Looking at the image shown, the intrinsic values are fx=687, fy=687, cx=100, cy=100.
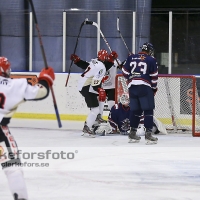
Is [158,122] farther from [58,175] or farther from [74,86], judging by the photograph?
[58,175]

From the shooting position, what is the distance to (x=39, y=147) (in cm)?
720

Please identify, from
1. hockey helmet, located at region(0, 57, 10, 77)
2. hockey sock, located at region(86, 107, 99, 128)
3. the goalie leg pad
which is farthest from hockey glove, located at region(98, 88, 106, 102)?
hockey helmet, located at region(0, 57, 10, 77)

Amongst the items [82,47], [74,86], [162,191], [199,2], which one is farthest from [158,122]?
[199,2]

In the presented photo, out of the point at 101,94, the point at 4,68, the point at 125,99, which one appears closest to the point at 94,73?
the point at 101,94

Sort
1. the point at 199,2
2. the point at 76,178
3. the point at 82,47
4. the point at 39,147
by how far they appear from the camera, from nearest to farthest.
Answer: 1. the point at 76,178
2. the point at 39,147
3. the point at 82,47
4. the point at 199,2

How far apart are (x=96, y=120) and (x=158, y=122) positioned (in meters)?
0.78

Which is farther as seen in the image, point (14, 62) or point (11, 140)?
point (14, 62)

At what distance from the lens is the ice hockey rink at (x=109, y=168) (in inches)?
191

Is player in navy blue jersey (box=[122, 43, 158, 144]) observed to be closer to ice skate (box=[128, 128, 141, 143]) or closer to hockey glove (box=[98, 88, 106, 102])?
ice skate (box=[128, 128, 141, 143])

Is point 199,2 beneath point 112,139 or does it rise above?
above

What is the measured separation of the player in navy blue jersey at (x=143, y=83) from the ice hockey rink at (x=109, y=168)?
0.31 meters

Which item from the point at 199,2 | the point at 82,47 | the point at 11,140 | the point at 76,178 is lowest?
the point at 76,178

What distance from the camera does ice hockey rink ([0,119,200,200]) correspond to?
4.86 metres

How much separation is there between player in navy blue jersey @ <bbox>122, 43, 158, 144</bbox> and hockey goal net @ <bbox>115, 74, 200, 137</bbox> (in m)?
1.04
